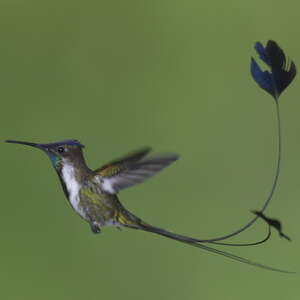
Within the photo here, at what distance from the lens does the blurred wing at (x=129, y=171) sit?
1.56m

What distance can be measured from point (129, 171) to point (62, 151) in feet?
0.60

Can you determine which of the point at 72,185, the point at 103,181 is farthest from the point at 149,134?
the point at 72,185

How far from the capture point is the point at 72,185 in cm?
162

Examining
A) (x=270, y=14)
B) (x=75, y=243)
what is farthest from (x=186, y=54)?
(x=75, y=243)

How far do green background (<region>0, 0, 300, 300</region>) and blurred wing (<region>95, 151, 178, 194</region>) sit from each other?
106 inches

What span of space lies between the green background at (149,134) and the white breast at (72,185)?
2.80m

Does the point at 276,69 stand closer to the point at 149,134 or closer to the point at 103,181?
the point at 103,181

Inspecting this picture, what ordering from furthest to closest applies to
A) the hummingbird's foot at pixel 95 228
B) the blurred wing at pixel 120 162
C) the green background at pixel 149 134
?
the green background at pixel 149 134, the hummingbird's foot at pixel 95 228, the blurred wing at pixel 120 162

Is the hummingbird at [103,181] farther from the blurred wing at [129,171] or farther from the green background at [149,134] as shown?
the green background at [149,134]

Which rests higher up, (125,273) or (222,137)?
(222,137)

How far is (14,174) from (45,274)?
2.48 feet

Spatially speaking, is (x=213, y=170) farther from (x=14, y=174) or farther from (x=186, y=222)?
(x=14, y=174)

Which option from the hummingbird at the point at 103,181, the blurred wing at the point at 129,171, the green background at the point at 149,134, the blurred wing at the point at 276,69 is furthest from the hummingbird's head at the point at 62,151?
the green background at the point at 149,134

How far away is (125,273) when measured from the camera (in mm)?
4457
